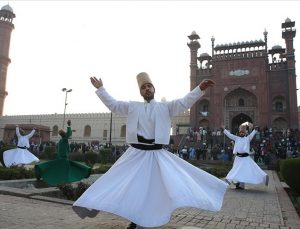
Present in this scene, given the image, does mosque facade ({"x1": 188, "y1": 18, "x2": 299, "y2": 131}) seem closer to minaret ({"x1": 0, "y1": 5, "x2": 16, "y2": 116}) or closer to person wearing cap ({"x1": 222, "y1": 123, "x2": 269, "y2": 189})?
person wearing cap ({"x1": 222, "y1": 123, "x2": 269, "y2": 189})

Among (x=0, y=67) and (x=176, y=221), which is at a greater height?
(x=0, y=67)

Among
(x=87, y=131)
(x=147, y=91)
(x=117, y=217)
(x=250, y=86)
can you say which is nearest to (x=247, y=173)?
(x=117, y=217)

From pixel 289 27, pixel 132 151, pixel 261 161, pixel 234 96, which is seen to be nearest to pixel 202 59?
pixel 234 96

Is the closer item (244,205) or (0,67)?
(244,205)

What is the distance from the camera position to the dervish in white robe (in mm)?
9625

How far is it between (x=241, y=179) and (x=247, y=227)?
4967mm

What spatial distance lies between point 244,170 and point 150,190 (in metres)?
6.78

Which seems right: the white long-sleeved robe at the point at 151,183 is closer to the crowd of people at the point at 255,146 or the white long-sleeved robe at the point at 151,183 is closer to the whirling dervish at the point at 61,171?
the whirling dervish at the point at 61,171

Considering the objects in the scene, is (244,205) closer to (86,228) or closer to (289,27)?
(86,228)

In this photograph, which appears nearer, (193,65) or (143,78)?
(143,78)

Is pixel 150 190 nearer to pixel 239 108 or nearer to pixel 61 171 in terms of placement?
pixel 61 171

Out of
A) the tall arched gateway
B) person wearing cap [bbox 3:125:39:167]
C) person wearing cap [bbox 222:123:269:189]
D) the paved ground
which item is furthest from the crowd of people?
the paved ground

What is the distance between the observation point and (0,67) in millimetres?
58750

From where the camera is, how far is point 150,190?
3.78 metres
